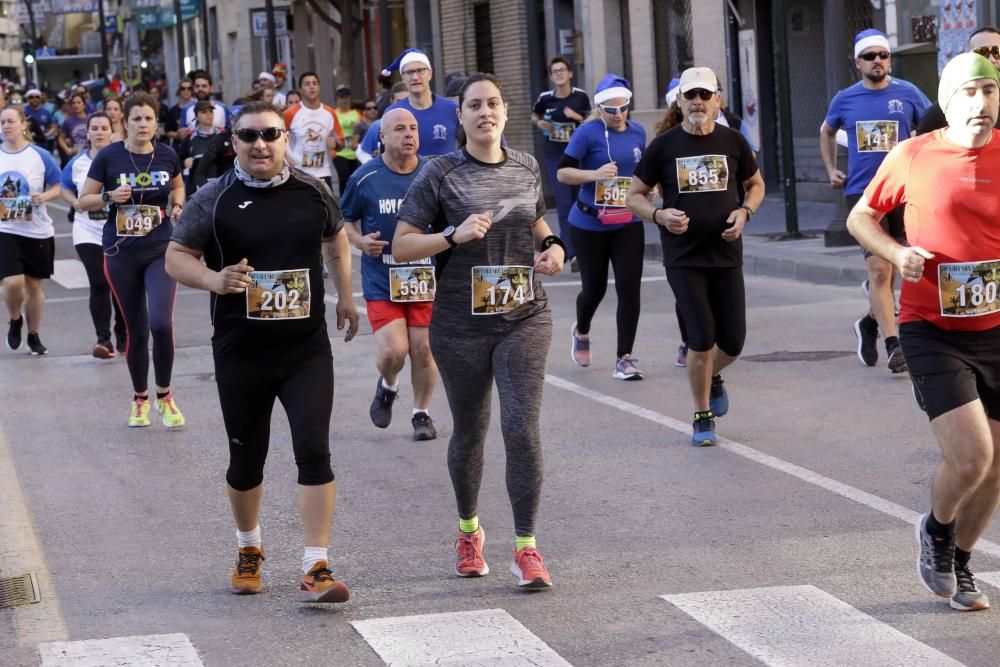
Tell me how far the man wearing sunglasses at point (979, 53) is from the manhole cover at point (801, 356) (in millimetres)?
2600

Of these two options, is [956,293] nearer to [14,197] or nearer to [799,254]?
[14,197]

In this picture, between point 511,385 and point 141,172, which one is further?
point 141,172

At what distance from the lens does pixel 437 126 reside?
12.0 m

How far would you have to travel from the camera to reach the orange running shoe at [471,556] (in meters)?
6.65

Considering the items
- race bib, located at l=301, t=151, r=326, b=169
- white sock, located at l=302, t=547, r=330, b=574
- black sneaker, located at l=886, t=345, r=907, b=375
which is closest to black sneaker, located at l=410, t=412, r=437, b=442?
black sneaker, located at l=886, t=345, r=907, b=375

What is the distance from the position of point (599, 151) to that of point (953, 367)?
5.79m

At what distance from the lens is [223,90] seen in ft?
200

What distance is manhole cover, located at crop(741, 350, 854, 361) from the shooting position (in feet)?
39.1

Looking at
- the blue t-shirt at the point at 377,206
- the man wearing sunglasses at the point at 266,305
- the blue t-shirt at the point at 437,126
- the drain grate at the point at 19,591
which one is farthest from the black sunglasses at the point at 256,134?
the blue t-shirt at the point at 437,126

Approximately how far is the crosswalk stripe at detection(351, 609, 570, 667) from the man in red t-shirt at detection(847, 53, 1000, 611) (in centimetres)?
139

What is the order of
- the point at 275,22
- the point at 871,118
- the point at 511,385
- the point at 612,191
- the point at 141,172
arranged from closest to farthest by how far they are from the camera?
the point at 511,385, the point at 141,172, the point at 612,191, the point at 871,118, the point at 275,22

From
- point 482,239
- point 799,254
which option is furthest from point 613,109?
point 799,254

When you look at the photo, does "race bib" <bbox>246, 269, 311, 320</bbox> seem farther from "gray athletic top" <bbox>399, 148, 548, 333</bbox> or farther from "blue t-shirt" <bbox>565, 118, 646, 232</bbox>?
"blue t-shirt" <bbox>565, 118, 646, 232</bbox>

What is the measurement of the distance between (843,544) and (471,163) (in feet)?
6.70
